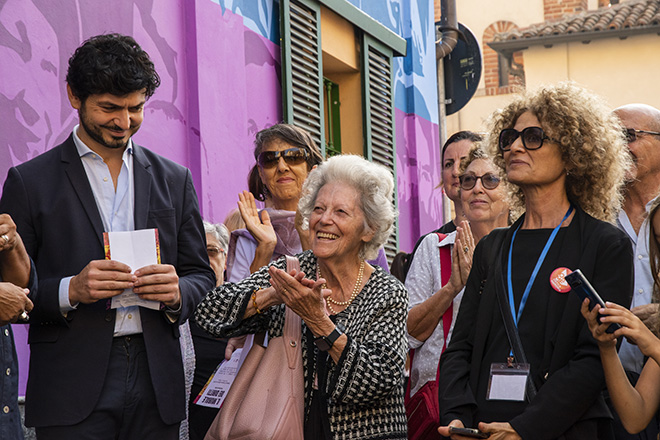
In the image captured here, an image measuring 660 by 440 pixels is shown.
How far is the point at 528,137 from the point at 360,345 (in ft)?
3.71

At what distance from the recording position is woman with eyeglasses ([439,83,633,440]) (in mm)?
3834

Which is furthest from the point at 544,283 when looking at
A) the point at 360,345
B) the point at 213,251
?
the point at 213,251

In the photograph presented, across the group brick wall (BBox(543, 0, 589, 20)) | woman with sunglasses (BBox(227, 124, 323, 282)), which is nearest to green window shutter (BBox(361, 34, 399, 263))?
woman with sunglasses (BBox(227, 124, 323, 282))

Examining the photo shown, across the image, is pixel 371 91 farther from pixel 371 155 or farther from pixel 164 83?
pixel 164 83

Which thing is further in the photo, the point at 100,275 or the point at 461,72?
the point at 461,72

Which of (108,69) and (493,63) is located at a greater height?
(493,63)

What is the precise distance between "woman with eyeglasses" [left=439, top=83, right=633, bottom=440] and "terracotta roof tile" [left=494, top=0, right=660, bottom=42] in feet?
79.2

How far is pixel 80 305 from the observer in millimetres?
4117

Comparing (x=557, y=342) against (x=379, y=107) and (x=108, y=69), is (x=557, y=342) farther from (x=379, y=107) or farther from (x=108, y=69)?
(x=379, y=107)

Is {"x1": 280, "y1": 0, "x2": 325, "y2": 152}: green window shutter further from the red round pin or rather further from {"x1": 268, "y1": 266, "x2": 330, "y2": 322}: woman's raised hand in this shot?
the red round pin

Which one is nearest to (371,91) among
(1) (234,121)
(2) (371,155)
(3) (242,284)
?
(2) (371,155)

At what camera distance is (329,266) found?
465 cm

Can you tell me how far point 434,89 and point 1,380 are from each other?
33.1 feet

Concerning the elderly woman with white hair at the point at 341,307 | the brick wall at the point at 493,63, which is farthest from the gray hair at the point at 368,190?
the brick wall at the point at 493,63
